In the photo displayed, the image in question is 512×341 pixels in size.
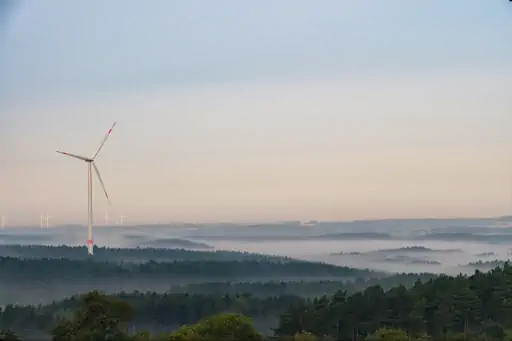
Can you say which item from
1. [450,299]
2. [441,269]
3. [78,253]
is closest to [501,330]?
[450,299]

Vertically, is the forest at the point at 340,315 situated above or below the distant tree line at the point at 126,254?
below

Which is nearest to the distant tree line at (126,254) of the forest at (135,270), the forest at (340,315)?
the forest at (135,270)

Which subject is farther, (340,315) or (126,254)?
(126,254)

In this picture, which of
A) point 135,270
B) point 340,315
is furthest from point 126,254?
point 340,315

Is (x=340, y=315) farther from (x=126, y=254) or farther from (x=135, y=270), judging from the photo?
(x=126, y=254)

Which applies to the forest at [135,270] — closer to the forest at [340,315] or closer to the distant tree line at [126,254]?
the distant tree line at [126,254]

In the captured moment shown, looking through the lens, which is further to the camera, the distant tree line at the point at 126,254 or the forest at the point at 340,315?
the distant tree line at the point at 126,254

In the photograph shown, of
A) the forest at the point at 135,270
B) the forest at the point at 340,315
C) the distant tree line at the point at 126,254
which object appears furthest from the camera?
the distant tree line at the point at 126,254

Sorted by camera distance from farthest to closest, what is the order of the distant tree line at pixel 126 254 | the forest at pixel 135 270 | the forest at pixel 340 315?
the distant tree line at pixel 126 254 < the forest at pixel 135 270 < the forest at pixel 340 315

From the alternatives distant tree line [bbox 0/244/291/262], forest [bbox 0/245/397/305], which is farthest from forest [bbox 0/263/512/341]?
distant tree line [bbox 0/244/291/262]
